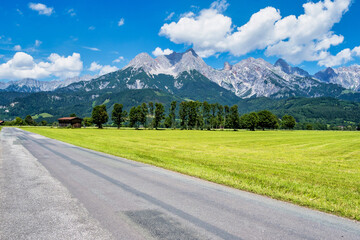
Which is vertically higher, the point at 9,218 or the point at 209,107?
the point at 209,107

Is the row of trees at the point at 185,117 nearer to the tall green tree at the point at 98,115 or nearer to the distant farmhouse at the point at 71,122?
the tall green tree at the point at 98,115

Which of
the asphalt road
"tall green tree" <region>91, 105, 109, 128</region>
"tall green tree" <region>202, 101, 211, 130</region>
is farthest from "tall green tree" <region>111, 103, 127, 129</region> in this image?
the asphalt road

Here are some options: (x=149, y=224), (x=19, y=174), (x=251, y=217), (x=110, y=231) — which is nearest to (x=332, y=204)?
(x=251, y=217)

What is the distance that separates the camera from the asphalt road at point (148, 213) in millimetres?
5824

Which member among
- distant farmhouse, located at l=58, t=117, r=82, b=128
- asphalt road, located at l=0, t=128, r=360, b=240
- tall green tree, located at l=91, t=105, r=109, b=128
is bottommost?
asphalt road, located at l=0, t=128, r=360, b=240

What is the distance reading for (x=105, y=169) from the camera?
14797 millimetres

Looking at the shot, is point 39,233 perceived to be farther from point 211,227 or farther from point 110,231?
point 211,227

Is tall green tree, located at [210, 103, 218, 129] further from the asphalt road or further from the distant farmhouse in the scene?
the asphalt road

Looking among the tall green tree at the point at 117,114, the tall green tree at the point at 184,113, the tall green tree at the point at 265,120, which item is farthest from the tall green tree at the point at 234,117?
the tall green tree at the point at 117,114

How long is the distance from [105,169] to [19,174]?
4844 millimetres

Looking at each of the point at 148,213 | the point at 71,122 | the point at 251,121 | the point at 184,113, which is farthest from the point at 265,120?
the point at 148,213

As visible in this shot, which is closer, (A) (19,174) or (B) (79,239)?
(B) (79,239)

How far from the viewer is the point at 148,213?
7.15 metres

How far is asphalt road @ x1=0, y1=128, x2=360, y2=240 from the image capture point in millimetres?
5824
